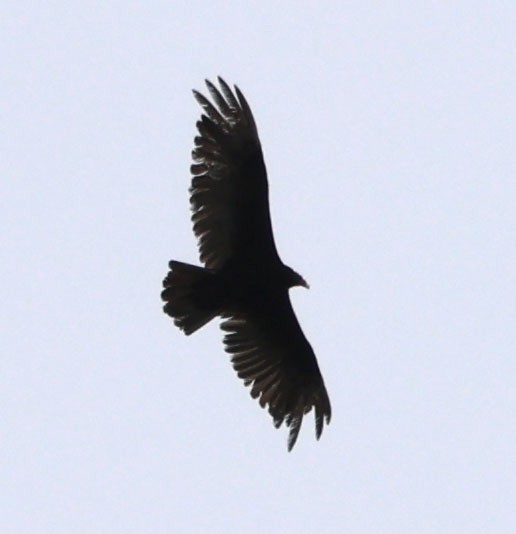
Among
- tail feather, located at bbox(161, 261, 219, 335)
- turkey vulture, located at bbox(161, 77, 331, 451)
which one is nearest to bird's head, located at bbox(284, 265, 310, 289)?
turkey vulture, located at bbox(161, 77, 331, 451)

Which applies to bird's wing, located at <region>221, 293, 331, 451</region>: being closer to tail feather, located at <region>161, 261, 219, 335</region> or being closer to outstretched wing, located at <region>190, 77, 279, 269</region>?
tail feather, located at <region>161, 261, 219, 335</region>

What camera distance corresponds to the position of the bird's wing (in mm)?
14953

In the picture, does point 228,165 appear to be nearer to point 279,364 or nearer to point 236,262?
point 236,262

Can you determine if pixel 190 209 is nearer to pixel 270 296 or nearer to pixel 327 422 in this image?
pixel 270 296

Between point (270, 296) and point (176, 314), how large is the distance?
0.85 metres

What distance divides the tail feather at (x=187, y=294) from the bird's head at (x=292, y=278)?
24.3 inches

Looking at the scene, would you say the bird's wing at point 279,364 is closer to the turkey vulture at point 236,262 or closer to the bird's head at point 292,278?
the turkey vulture at point 236,262

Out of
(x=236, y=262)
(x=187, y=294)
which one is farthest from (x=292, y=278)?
(x=187, y=294)

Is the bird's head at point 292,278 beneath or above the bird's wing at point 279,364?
above

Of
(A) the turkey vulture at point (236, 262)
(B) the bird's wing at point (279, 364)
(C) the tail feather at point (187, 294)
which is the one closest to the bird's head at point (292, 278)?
(A) the turkey vulture at point (236, 262)

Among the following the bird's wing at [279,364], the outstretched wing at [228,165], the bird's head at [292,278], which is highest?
the outstretched wing at [228,165]

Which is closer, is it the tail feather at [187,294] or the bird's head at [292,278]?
the tail feather at [187,294]

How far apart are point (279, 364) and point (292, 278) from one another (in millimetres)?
954

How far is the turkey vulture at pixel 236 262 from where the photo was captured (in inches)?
561
